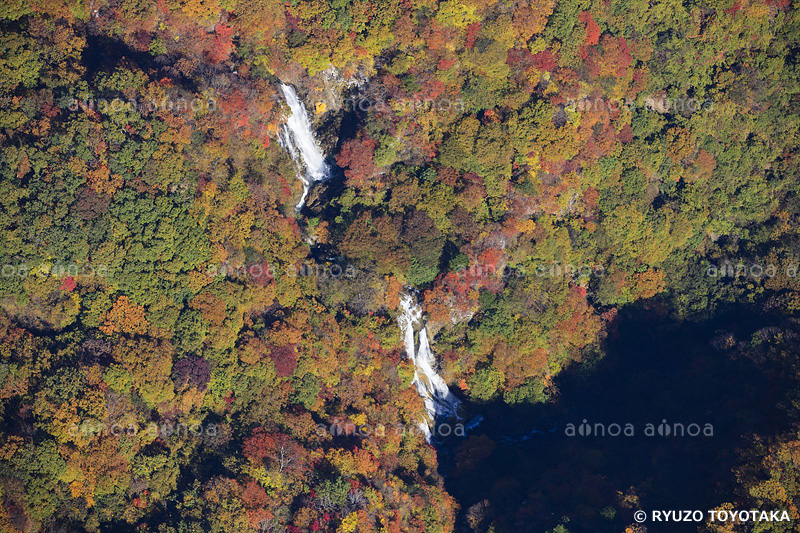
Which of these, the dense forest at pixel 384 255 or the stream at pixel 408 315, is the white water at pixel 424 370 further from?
the dense forest at pixel 384 255

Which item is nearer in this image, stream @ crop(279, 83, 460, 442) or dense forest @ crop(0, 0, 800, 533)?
dense forest @ crop(0, 0, 800, 533)

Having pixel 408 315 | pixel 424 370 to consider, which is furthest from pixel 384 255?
pixel 424 370

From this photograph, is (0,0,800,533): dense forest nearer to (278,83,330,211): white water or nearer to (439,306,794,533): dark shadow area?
(439,306,794,533): dark shadow area

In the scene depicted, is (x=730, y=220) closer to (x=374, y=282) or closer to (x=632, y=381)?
(x=632, y=381)

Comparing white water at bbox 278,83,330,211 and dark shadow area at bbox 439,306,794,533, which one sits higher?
white water at bbox 278,83,330,211

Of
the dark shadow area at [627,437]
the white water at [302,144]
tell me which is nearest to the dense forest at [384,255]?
the dark shadow area at [627,437]

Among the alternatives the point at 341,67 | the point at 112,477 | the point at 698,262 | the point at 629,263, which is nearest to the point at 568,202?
the point at 629,263

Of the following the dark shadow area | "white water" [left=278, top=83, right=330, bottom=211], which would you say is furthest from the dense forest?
"white water" [left=278, top=83, right=330, bottom=211]
